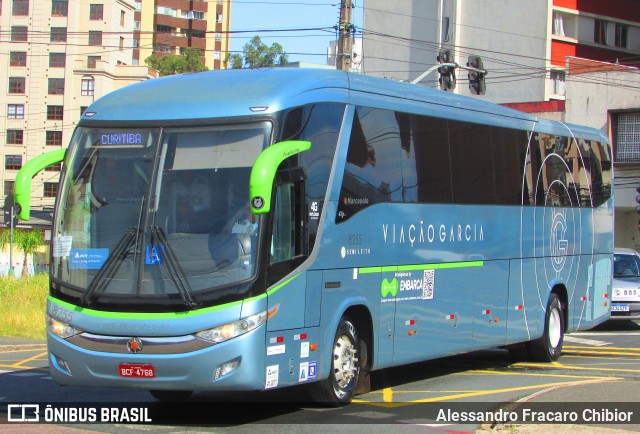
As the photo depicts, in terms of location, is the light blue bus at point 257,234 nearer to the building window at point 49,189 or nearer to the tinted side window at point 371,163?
the tinted side window at point 371,163

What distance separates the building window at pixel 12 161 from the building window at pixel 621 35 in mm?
59063

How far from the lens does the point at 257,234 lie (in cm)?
1002

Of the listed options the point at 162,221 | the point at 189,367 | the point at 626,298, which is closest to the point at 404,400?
the point at 189,367

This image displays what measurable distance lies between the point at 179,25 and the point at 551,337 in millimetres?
110442

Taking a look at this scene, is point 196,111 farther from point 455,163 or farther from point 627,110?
point 627,110

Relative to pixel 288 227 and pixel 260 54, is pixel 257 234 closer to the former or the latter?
pixel 288 227

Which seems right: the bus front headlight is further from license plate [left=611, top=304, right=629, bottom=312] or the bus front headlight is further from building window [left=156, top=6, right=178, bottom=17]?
building window [left=156, top=6, right=178, bottom=17]

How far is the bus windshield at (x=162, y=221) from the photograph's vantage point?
996 cm

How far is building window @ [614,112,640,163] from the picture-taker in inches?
1743

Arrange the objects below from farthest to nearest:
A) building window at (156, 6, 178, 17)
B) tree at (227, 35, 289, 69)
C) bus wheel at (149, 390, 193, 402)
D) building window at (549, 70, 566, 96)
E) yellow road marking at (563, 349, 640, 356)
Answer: building window at (156, 6, 178, 17) → tree at (227, 35, 289, 69) → building window at (549, 70, 566, 96) → yellow road marking at (563, 349, 640, 356) → bus wheel at (149, 390, 193, 402)

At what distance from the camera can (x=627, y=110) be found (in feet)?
147

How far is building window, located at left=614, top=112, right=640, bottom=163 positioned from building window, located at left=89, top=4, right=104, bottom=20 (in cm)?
6483

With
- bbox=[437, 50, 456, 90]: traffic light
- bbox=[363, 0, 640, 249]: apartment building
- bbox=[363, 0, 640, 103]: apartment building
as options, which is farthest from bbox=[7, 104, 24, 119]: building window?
bbox=[437, 50, 456, 90]: traffic light

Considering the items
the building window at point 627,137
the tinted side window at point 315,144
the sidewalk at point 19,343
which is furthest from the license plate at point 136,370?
the building window at point 627,137
